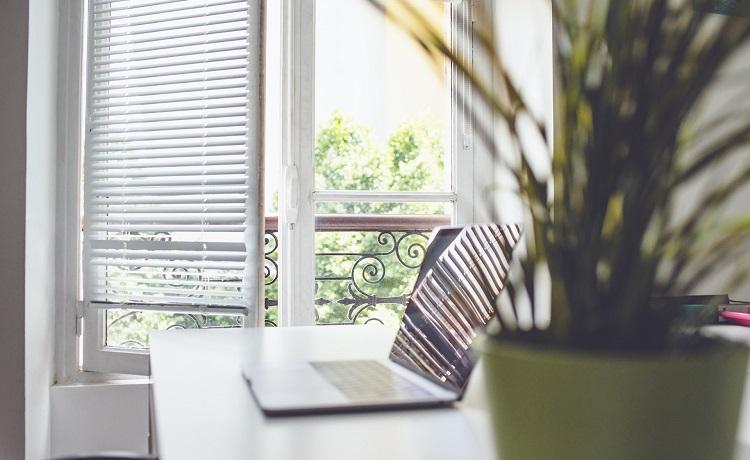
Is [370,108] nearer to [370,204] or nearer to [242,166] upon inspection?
[370,204]

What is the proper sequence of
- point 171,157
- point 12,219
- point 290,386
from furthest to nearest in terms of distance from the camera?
point 171,157, point 12,219, point 290,386

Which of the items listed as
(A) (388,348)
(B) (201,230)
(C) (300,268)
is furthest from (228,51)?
(A) (388,348)

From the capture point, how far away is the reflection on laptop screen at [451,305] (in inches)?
37.9

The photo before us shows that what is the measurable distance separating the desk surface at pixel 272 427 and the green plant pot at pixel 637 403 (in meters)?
0.08

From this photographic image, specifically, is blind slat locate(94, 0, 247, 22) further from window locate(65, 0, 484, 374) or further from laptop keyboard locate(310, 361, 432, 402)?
laptop keyboard locate(310, 361, 432, 402)

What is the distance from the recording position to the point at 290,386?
3.30ft

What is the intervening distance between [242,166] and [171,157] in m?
0.26

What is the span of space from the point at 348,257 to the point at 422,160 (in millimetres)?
463

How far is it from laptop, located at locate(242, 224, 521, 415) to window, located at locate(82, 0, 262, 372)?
1327 mm

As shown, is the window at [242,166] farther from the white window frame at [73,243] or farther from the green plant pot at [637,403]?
the green plant pot at [637,403]

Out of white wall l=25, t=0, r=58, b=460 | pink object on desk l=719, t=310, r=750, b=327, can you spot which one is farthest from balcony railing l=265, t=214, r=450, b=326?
pink object on desk l=719, t=310, r=750, b=327

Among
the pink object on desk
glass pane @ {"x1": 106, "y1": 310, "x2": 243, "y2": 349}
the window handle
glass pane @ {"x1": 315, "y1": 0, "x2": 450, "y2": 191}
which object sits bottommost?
glass pane @ {"x1": 106, "y1": 310, "x2": 243, "y2": 349}

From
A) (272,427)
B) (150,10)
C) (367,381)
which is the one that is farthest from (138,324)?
(272,427)

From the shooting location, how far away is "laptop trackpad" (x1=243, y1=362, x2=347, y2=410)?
0.90 m
